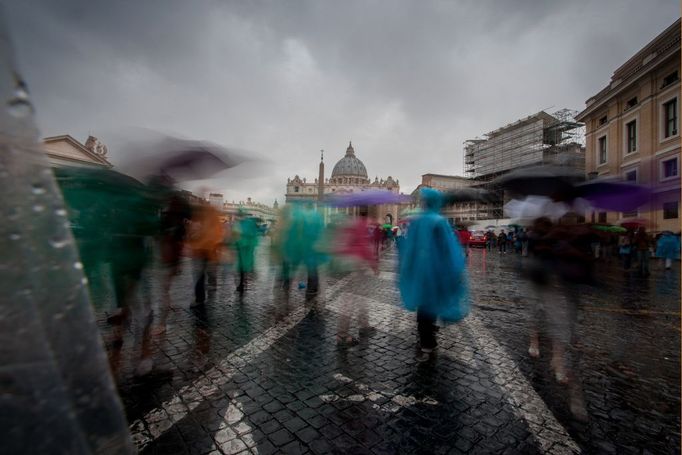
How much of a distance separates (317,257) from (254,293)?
1920mm

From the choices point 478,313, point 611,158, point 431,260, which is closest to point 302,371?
point 431,260

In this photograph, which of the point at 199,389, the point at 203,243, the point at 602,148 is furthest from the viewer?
the point at 602,148

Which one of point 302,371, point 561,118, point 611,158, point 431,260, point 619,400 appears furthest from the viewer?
point 561,118

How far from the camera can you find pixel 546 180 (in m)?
3.08

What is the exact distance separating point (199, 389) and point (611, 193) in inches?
158

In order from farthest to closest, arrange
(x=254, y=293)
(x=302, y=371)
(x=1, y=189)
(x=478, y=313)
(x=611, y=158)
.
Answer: (x=611, y=158) < (x=254, y=293) < (x=478, y=313) < (x=302, y=371) < (x=1, y=189)

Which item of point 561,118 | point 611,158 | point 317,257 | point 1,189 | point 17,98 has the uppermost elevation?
point 561,118

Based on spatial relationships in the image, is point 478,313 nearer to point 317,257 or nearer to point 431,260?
point 431,260

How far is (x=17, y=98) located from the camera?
1.90ft

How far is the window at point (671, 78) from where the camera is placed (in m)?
19.1

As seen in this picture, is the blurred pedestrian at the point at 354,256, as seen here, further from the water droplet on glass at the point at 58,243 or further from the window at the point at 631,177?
the water droplet on glass at the point at 58,243

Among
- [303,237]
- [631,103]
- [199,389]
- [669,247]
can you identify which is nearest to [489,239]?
[669,247]

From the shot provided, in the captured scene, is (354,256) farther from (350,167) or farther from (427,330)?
(350,167)

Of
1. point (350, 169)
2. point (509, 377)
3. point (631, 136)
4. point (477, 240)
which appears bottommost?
point (477, 240)
